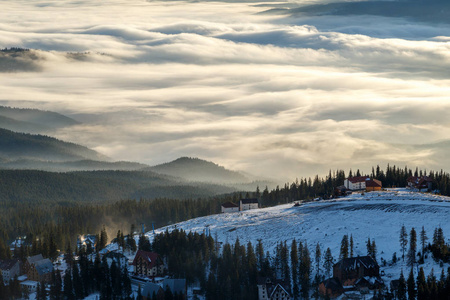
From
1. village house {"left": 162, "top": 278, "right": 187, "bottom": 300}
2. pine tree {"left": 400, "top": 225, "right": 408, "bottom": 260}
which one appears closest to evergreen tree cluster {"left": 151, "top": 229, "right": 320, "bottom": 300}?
village house {"left": 162, "top": 278, "right": 187, "bottom": 300}

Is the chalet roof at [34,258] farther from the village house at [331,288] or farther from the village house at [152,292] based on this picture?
the village house at [331,288]

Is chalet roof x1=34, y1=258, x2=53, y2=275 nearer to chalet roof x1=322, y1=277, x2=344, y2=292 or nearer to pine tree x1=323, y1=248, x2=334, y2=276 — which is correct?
pine tree x1=323, y1=248, x2=334, y2=276

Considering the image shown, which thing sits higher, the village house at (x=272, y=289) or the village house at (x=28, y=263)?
the village house at (x=28, y=263)

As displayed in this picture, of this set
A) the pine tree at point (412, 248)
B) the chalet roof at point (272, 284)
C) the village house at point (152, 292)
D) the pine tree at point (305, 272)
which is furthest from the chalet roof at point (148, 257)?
the pine tree at point (412, 248)

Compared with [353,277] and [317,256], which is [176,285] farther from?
[353,277]

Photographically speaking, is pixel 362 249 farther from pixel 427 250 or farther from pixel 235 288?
pixel 235 288

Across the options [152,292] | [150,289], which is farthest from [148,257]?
[152,292]
